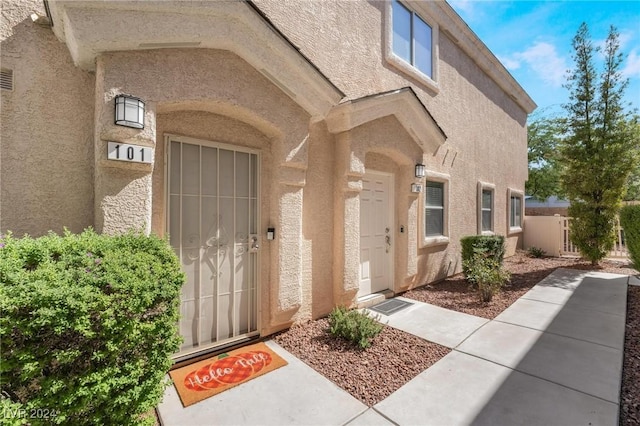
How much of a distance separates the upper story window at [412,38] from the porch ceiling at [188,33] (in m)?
3.58

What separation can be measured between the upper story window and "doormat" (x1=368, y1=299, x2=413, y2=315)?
5685mm

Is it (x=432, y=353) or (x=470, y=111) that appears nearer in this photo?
(x=432, y=353)

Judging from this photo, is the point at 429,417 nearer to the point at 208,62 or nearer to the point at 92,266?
the point at 92,266

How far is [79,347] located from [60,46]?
10.1ft

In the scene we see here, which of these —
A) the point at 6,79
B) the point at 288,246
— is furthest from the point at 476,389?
the point at 6,79

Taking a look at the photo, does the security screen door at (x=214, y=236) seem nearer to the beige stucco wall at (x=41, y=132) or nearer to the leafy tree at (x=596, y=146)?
the beige stucco wall at (x=41, y=132)

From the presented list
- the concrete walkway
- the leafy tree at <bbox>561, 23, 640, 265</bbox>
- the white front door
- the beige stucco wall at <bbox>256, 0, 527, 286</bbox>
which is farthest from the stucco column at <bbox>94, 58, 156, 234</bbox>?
the leafy tree at <bbox>561, 23, 640, 265</bbox>

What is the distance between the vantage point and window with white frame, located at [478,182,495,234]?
9.38 metres

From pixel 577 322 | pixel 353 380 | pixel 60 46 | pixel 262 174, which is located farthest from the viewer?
pixel 577 322

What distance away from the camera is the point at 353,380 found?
319 centimetres

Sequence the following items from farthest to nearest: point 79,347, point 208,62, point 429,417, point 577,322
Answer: point 577,322 → point 208,62 → point 429,417 → point 79,347

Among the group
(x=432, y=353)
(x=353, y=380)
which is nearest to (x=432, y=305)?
(x=432, y=353)

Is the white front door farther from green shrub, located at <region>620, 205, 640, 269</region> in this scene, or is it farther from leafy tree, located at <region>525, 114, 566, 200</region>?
leafy tree, located at <region>525, 114, 566, 200</region>

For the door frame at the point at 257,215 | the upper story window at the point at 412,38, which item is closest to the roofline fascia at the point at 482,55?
Result: the upper story window at the point at 412,38
